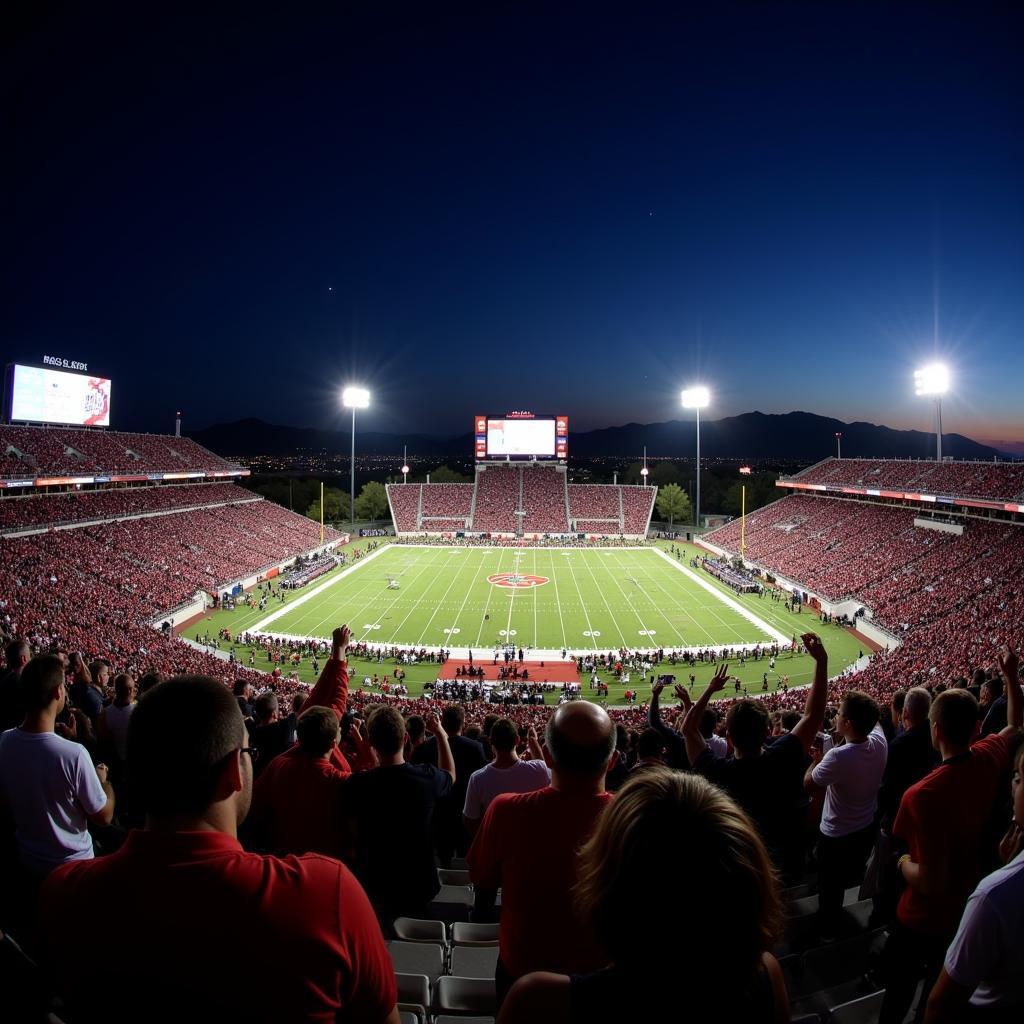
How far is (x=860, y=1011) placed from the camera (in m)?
3.62

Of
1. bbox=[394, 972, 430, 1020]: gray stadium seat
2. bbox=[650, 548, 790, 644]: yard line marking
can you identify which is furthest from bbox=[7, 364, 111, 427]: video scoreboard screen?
bbox=[394, 972, 430, 1020]: gray stadium seat

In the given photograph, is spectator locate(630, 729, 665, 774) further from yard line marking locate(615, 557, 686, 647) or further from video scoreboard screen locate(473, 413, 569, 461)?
video scoreboard screen locate(473, 413, 569, 461)

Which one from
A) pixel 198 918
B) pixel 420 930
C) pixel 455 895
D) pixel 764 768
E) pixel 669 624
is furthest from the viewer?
pixel 669 624

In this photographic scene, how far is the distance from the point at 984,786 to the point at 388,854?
130 inches

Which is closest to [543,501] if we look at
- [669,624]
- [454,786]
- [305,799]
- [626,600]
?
[626,600]

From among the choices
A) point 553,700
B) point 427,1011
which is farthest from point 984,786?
point 553,700

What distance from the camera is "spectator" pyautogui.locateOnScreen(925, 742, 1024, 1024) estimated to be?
2113mm

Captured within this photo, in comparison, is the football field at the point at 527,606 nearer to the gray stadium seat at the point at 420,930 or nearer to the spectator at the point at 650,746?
the spectator at the point at 650,746

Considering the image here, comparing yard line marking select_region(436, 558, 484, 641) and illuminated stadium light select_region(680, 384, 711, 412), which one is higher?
illuminated stadium light select_region(680, 384, 711, 412)

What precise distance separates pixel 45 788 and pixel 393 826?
6.16 ft

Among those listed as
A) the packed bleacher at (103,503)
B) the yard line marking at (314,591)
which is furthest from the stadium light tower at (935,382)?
the packed bleacher at (103,503)

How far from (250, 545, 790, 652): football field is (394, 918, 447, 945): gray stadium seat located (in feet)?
89.0

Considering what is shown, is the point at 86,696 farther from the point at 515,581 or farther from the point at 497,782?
the point at 515,581

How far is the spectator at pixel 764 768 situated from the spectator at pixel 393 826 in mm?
1802
